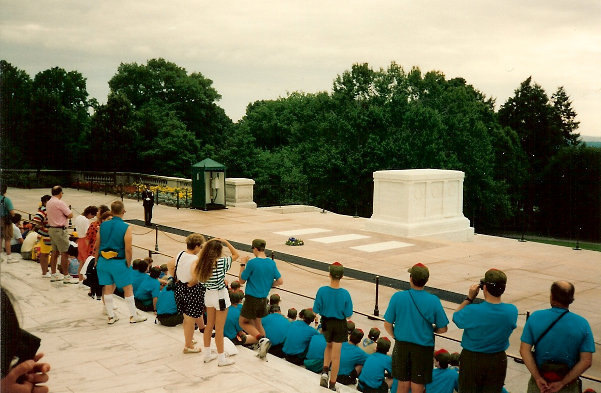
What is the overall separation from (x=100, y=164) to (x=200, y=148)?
41.9 ft

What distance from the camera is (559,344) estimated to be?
188 inches

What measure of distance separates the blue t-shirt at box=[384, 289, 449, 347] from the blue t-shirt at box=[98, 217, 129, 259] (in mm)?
4537

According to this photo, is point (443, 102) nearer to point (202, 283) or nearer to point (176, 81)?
point (176, 81)

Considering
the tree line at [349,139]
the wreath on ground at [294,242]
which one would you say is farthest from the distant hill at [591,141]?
the wreath on ground at [294,242]

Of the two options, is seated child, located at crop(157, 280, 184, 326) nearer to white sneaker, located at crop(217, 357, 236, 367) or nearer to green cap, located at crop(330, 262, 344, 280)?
white sneaker, located at crop(217, 357, 236, 367)

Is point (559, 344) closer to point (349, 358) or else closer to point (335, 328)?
point (335, 328)

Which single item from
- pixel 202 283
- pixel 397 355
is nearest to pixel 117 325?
pixel 202 283

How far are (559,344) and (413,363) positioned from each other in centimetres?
144

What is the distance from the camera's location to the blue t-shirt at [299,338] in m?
7.39

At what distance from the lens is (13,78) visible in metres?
48.8

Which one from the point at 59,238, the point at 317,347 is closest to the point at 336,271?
the point at 317,347

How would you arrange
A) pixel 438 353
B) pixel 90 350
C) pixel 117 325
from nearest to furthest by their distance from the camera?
1. pixel 438 353
2. pixel 90 350
3. pixel 117 325

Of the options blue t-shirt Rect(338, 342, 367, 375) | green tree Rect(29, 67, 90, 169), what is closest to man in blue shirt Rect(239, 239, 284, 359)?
blue t-shirt Rect(338, 342, 367, 375)

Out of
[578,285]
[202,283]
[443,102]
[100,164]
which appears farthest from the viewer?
[443,102]
